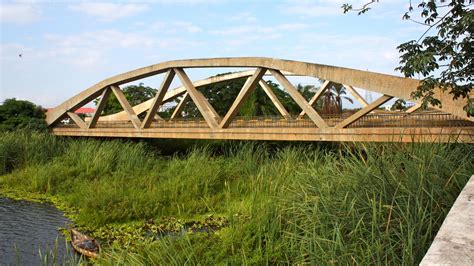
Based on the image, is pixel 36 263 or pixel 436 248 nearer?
pixel 436 248

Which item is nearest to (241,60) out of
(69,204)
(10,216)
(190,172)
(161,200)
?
(190,172)

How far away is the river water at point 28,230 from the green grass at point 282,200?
98cm

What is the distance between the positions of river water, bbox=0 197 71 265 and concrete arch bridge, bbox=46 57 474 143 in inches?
319

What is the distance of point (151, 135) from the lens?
22.3 m

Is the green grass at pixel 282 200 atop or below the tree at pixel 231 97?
below

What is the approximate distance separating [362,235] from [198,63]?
16.8 metres

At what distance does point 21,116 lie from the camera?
93.0ft

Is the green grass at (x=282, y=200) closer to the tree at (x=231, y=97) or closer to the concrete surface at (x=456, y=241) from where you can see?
the concrete surface at (x=456, y=241)

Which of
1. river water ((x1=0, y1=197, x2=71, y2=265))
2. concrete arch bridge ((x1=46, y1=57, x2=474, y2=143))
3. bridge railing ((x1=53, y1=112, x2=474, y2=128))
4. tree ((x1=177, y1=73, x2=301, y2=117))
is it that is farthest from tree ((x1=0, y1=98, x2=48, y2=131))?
tree ((x1=177, y1=73, x2=301, y2=117))

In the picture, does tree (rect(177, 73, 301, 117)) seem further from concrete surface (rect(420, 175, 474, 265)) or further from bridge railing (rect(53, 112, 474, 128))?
concrete surface (rect(420, 175, 474, 265))

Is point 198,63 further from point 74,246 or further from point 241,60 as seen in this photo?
point 74,246

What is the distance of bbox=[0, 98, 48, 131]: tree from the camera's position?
27.4 meters

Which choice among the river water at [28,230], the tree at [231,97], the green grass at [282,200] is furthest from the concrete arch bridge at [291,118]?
the river water at [28,230]

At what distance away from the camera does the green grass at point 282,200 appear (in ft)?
16.5
